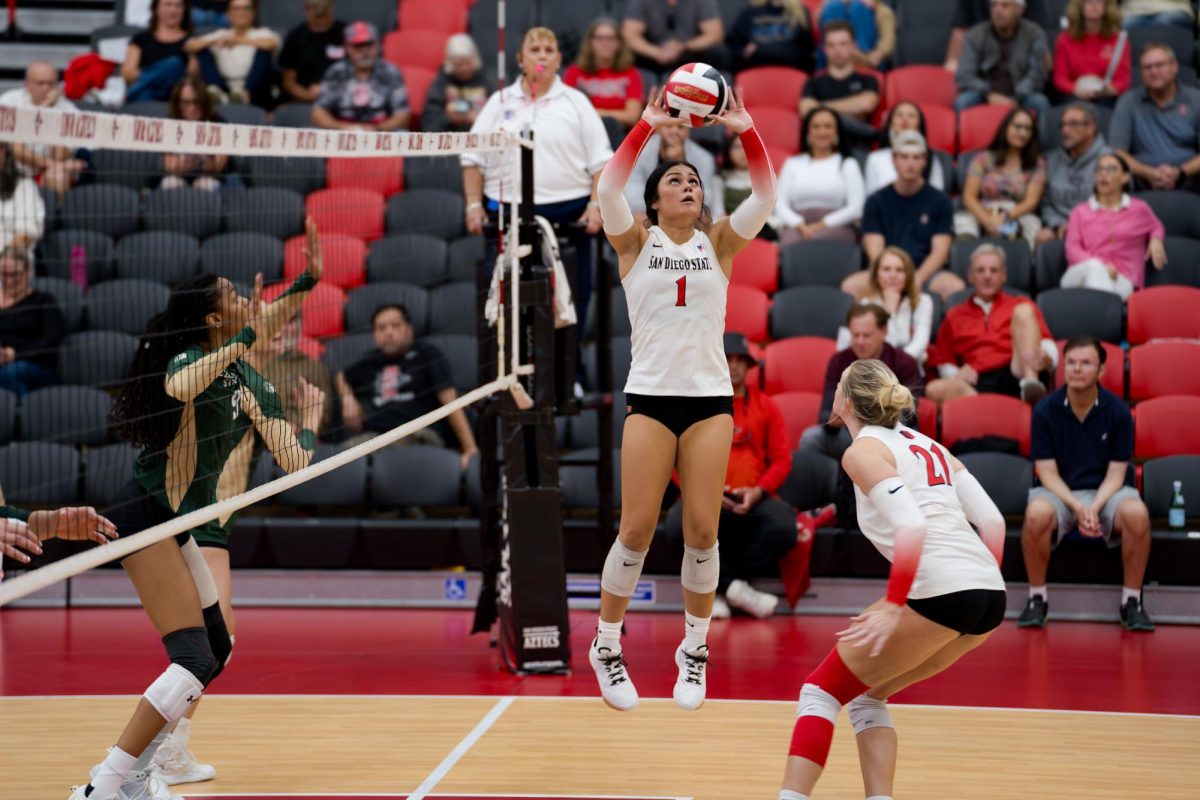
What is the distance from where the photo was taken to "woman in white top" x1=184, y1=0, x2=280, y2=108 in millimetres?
13055

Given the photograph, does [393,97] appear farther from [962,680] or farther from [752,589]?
[962,680]

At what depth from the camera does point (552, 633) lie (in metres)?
8.00

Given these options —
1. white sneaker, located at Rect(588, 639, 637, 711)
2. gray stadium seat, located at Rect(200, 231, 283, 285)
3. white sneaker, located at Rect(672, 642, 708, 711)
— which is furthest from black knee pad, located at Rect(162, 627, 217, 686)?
gray stadium seat, located at Rect(200, 231, 283, 285)

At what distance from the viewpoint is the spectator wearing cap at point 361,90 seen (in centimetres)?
1249

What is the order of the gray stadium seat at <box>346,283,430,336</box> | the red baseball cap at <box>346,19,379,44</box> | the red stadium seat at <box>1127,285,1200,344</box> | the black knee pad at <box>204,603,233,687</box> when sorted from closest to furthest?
→ the black knee pad at <box>204,603,233,687</box> → the red stadium seat at <box>1127,285,1200,344</box> → the gray stadium seat at <box>346,283,430,336</box> → the red baseball cap at <box>346,19,379,44</box>

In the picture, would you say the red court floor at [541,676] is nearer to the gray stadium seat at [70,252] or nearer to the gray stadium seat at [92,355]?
the gray stadium seat at [92,355]

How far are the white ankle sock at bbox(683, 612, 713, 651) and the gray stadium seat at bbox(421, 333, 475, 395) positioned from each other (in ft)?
14.4

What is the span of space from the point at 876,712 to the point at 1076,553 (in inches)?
191

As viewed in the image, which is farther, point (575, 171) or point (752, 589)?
point (752, 589)

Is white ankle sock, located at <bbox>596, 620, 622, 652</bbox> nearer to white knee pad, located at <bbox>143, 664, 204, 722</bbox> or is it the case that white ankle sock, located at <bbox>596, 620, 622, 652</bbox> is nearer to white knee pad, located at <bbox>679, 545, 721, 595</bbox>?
white knee pad, located at <bbox>679, 545, 721, 595</bbox>

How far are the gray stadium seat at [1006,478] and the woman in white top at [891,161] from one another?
246cm

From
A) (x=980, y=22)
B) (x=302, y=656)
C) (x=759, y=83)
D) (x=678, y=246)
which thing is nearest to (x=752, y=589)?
(x=302, y=656)

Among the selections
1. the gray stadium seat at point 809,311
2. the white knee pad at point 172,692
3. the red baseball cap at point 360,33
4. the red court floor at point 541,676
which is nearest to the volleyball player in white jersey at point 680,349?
the white knee pad at point 172,692

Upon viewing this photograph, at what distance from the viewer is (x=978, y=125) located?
12.3 metres
